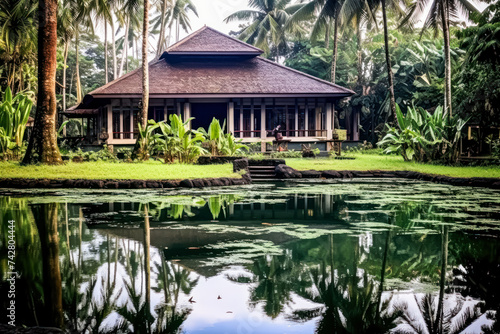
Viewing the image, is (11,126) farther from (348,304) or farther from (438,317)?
(438,317)

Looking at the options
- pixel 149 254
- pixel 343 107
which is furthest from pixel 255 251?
pixel 343 107

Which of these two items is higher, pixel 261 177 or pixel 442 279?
pixel 261 177

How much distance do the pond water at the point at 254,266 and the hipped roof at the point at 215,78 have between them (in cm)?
1765

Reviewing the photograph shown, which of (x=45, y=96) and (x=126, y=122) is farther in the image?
(x=126, y=122)

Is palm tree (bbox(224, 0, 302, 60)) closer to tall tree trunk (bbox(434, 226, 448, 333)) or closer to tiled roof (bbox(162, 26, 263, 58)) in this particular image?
tiled roof (bbox(162, 26, 263, 58))

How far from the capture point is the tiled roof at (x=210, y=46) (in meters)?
29.0

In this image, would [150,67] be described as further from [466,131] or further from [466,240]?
[466,240]

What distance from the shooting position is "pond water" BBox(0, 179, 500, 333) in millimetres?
3736

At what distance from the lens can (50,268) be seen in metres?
4.93

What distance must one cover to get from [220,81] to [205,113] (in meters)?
3.56

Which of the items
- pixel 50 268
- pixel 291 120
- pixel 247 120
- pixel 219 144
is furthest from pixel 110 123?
pixel 50 268

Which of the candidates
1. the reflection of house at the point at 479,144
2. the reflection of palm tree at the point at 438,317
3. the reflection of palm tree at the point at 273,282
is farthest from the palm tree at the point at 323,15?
the reflection of palm tree at the point at 438,317

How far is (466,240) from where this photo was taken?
6.33 m

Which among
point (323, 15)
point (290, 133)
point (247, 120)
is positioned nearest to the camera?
point (290, 133)
